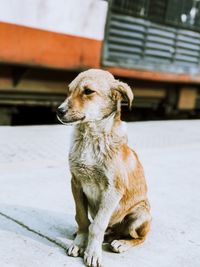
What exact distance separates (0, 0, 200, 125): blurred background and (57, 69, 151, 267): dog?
402 cm

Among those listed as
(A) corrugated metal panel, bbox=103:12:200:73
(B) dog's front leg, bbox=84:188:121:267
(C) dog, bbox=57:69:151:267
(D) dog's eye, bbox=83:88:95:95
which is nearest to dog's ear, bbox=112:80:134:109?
(C) dog, bbox=57:69:151:267

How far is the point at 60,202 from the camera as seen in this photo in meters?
3.29

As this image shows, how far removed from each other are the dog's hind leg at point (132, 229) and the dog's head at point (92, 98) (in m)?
0.58

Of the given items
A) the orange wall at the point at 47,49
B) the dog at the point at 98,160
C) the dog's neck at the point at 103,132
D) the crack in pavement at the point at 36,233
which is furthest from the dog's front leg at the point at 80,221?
the orange wall at the point at 47,49

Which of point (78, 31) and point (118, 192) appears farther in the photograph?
point (78, 31)

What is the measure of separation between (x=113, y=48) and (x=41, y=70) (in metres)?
1.46

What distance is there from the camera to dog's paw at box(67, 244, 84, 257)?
2361mm

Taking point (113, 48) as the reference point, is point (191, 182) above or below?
below

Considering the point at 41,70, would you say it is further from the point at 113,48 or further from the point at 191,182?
the point at 191,182

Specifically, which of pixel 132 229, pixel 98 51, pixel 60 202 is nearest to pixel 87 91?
pixel 132 229

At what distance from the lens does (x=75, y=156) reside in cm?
233

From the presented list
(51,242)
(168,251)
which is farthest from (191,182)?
(51,242)

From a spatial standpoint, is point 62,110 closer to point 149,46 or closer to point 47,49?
point 47,49

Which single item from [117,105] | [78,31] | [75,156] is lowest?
[75,156]
